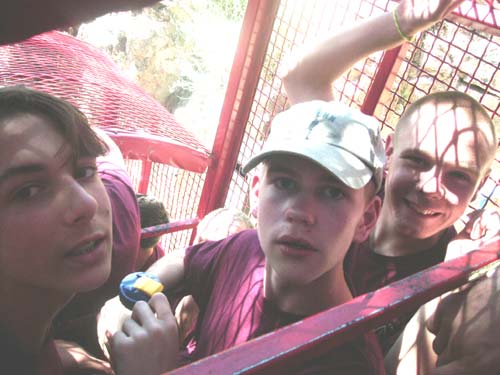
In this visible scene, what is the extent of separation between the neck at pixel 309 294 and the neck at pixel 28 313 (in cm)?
58

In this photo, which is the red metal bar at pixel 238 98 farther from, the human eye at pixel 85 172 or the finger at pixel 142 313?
the finger at pixel 142 313

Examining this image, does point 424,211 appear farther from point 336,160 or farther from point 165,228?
point 165,228

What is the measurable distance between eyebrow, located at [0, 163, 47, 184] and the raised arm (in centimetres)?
123

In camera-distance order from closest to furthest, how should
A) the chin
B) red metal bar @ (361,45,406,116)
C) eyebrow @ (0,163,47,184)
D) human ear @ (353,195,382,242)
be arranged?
eyebrow @ (0,163,47,184) → the chin → human ear @ (353,195,382,242) → red metal bar @ (361,45,406,116)

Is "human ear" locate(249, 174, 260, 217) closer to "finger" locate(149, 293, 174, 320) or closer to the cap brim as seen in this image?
the cap brim

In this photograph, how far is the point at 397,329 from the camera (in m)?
1.49

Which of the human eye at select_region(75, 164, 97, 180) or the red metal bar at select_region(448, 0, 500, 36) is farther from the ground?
the red metal bar at select_region(448, 0, 500, 36)

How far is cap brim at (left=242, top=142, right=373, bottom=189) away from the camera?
1.03 meters

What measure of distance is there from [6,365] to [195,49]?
13.3 meters

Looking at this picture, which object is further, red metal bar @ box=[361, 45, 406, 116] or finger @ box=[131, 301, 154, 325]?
red metal bar @ box=[361, 45, 406, 116]

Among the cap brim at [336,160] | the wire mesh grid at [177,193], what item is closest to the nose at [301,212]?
the cap brim at [336,160]

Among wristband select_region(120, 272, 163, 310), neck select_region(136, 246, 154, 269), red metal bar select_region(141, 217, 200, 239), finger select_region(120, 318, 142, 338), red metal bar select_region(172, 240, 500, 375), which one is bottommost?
neck select_region(136, 246, 154, 269)

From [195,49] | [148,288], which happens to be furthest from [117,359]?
A: [195,49]

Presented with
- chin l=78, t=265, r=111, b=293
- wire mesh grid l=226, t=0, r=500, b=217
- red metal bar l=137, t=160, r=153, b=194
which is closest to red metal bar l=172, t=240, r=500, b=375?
chin l=78, t=265, r=111, b=293
